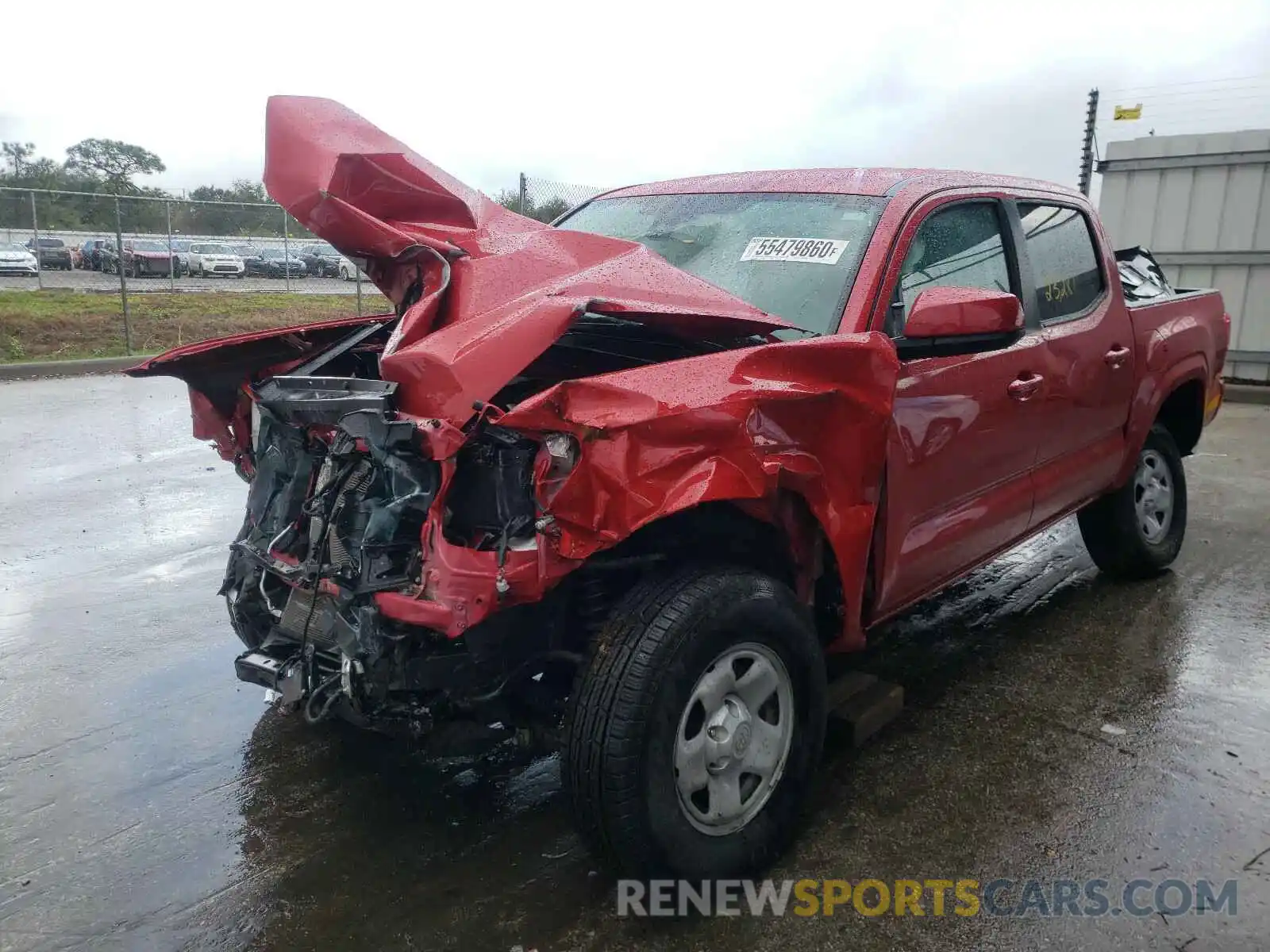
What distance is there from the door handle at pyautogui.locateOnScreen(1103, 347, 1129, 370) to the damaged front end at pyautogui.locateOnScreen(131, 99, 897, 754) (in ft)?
6.45

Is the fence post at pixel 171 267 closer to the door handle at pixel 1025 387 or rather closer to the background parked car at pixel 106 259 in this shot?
the background parked car at pixel 106 259

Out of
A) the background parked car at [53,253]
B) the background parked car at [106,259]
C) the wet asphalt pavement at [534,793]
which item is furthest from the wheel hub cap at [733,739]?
the background parked car at [106,259]

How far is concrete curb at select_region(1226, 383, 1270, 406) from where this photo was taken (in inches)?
444

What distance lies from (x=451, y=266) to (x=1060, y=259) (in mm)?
2677

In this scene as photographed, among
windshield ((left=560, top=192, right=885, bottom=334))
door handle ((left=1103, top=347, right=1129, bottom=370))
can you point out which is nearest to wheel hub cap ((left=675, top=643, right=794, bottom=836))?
windshield ((left=560, top=192, right=885, bottom=334))

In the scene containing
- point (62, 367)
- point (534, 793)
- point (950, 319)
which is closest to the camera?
point (950, 319)

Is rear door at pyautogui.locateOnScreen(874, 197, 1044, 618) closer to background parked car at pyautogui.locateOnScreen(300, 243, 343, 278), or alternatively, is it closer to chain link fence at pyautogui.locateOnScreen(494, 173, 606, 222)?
chain link fence at pyautogui.locateOnScreen(494, 173, 606, 222)

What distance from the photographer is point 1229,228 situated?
11.4 m

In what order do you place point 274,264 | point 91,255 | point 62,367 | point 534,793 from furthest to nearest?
point 274,264, point 91,255, point 62,367, point 534,793

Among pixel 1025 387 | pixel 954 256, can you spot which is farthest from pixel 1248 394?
pixel 954 256

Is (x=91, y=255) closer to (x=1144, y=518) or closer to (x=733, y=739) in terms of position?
(x=1144, y=518)

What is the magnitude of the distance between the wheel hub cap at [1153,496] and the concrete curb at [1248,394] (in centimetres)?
749

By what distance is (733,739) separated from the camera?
255 cm

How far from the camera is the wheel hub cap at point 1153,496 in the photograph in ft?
16.2
